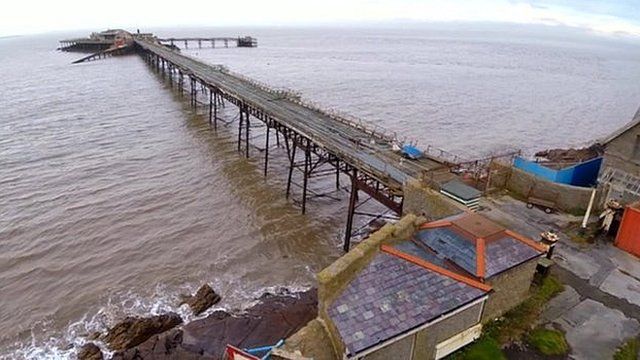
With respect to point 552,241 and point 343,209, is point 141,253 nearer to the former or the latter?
point 343,209

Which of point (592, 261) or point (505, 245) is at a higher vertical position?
point (505, 245)

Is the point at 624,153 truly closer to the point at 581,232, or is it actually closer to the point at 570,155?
the point at 581,232

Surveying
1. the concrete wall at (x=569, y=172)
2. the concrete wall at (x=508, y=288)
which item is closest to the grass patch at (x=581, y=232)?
the concrete wall at (x=569, y=172)

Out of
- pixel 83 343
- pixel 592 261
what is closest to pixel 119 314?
pixel 83 343

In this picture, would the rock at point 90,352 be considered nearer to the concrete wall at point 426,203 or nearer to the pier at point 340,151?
the pier at point 340,151

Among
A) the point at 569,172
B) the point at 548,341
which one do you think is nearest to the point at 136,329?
the point at 548,341
